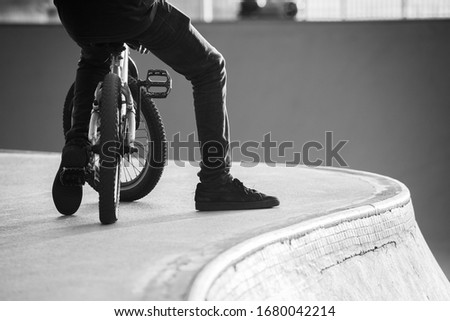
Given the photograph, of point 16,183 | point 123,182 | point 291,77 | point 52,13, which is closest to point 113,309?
point 123,182

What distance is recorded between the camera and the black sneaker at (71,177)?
2.46m

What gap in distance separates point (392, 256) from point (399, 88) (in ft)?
23.6

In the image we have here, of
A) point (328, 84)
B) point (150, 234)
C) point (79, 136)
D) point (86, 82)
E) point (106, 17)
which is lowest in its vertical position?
point (328, 84)

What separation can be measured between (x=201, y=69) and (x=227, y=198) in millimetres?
417

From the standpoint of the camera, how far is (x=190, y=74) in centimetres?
256

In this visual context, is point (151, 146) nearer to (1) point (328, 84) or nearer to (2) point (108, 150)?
(2) point (108, 150)

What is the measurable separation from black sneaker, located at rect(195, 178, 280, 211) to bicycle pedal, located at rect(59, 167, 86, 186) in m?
0.38

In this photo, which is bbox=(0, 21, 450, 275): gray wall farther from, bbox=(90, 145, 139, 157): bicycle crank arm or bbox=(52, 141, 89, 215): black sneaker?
bbox=(90, 145, 139, 157): bicycle crank arm

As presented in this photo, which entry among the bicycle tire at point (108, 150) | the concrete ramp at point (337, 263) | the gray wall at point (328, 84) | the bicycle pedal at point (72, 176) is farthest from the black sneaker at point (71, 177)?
the gray wall at point (328, 84)

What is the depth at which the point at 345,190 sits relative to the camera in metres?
3.20

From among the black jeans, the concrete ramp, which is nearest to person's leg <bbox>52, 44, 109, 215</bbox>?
the black jeans

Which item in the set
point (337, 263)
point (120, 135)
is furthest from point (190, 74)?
point (337, 263)

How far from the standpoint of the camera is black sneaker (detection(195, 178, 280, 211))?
2641 millimetres

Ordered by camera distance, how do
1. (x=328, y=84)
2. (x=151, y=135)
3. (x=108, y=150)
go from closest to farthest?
(x=108, y=150) → (x=151, y=135) → (x=328, y=84)
